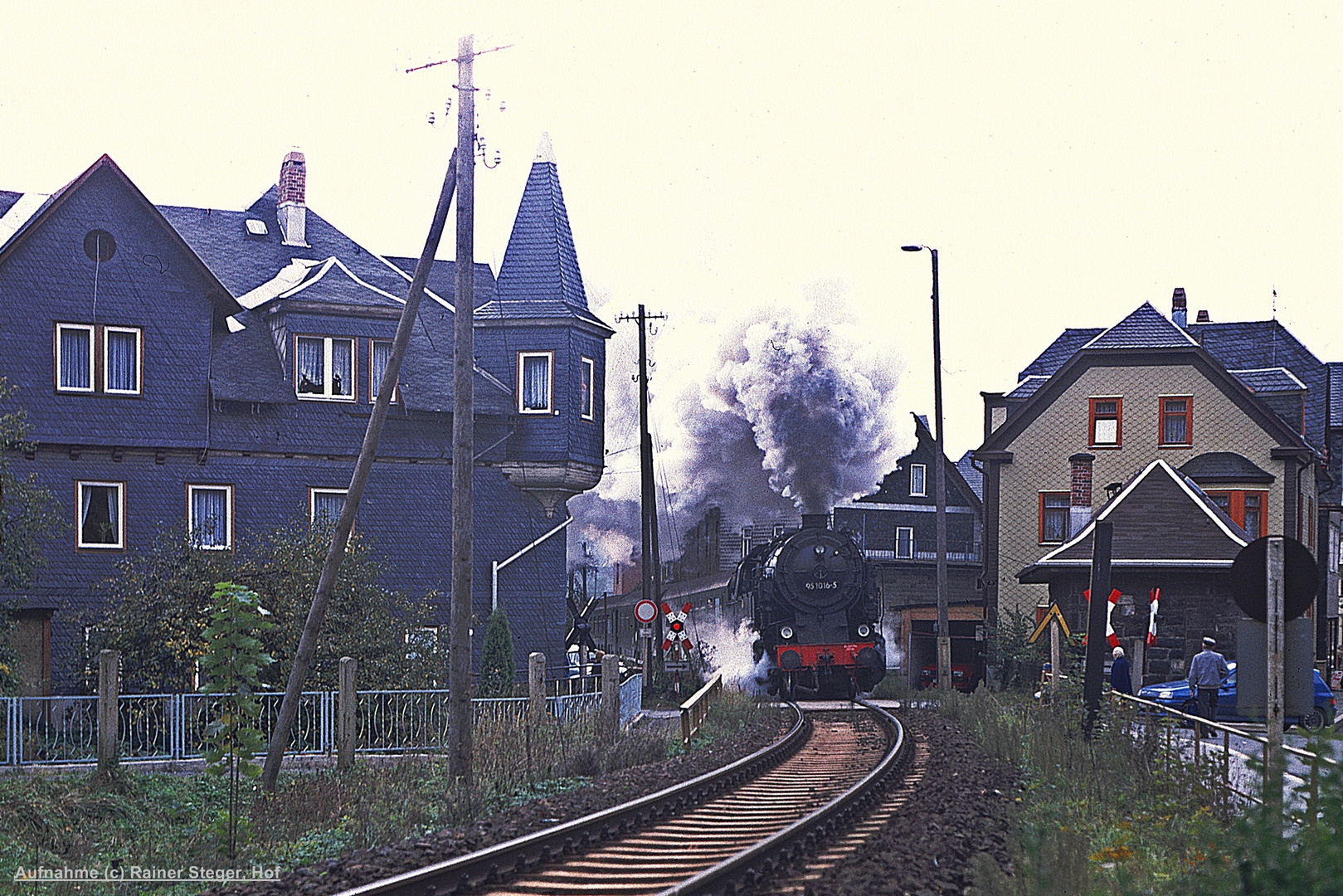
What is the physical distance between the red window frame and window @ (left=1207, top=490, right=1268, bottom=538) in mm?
2928

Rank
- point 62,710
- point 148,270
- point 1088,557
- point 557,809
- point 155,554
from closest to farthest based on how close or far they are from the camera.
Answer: point 557,809 → point 62,710 → point 155,554 → point 148,270 → point 1088,557

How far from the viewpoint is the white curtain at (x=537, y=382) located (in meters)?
31.5

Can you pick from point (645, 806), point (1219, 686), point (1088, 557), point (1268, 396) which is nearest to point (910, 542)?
point (1268, 396)

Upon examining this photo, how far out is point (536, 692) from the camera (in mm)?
18469

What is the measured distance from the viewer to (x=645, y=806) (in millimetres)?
12508

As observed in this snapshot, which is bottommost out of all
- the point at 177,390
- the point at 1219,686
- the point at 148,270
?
the point at 1219,686

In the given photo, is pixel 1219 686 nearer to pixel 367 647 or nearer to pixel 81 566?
pixel 367 647

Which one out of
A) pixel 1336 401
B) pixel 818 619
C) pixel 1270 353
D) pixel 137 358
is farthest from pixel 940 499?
pixel 1336 401

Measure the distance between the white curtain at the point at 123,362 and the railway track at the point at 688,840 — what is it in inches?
629

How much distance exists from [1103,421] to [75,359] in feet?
89.3

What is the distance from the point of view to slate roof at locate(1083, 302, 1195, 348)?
39312mm

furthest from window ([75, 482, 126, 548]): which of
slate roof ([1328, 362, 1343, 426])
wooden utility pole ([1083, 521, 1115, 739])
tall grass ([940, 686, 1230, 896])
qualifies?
slate roof ([1328, 362, 1343, 426])

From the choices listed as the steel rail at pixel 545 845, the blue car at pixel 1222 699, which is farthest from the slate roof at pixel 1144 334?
the steel rail at pixel 545 845

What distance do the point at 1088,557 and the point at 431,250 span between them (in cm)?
1889
